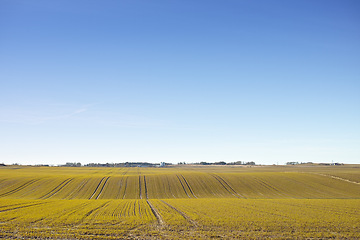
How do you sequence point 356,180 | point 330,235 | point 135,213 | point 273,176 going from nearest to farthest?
point 330,235
point 135,213
point 356,180
point 273,176

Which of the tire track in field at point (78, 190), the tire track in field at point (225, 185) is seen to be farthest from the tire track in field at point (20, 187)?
the tire track in field at point (225, 185)

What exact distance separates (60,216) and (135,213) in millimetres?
9663

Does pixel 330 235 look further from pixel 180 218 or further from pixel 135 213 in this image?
pixel 135 213

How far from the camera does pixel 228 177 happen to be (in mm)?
97062

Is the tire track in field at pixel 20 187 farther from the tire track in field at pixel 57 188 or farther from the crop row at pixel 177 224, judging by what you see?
the crop row at pixel 177 224

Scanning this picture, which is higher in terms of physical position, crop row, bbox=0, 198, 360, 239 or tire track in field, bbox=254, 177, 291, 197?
crop row, bbox=0, 198, 360, 239

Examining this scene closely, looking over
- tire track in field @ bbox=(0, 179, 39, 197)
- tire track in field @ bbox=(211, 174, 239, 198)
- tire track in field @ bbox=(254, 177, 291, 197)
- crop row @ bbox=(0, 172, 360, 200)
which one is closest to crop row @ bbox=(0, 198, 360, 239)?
crop row @ bbox=(0, 172, 360, 200)

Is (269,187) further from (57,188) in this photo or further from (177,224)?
(57,188)

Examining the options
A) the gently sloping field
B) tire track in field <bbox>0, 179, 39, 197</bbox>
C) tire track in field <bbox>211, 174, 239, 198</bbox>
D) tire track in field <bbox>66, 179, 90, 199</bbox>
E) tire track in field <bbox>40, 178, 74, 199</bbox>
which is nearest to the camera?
tire track in field <bbox>66, 179, 90, 199</bbox>

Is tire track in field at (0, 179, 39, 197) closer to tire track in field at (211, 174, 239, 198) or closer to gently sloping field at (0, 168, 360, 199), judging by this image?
gently sloping field at (0, 168, 360, 199)

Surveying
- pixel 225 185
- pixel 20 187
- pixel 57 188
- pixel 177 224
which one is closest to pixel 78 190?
pixel 57 188

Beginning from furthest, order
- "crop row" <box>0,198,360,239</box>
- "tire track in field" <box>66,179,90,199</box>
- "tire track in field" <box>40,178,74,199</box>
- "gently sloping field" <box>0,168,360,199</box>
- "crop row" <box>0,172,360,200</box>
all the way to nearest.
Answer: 1. "gently sloping field" <box>0,168,360,199</box>
2. "crop row" <box>0,172,360,200</box>
3. "tire track in field" <box>40,178,74,199</box>
4. "tire track in field" <box>66,179,90,199</box>
5. "crop row" <box>0,198,360,239</box>

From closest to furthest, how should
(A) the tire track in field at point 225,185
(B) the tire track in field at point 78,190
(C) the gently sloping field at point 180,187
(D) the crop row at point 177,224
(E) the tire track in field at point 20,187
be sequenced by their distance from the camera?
1. (D) the crop row at point 177,224
2. (B) the tire track in field at point 78,190
3. (E) the tire track in field at point 20,187
4. (C) the gently sloping field at point 180,187
5. (A) the tire track in field at point 225,185

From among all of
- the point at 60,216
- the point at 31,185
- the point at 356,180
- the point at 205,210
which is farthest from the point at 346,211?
the point at 31,185
